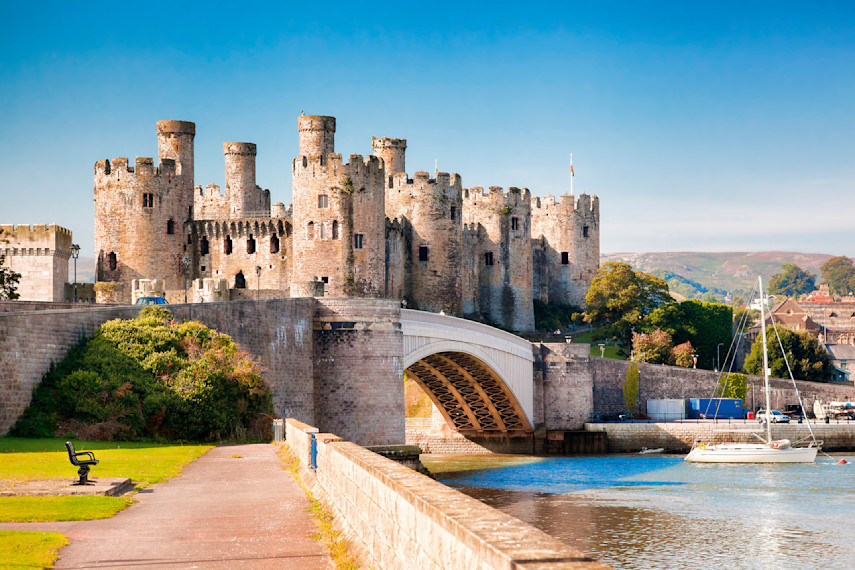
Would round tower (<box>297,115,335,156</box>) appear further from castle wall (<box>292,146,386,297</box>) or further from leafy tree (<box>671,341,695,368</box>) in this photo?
leafy tree (<box>671,341,695,368</box>)

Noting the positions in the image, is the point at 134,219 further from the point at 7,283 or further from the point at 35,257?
the point at 7,283

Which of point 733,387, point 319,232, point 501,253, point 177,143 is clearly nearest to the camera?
point 319,232

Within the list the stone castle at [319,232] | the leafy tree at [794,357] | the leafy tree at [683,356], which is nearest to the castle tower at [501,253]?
the stone castle at [319,232]

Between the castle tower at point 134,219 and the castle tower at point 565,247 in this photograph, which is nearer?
the castle tower at point 134,219

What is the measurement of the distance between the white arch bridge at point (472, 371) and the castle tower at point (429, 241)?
9695 millimetres

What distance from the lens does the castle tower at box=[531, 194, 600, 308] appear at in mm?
85625

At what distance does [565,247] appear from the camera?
85688 mm

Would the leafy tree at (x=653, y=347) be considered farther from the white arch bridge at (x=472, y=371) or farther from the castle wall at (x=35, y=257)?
the castle wall at (x=35, y=257)

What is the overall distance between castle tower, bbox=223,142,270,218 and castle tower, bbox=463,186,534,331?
585 inches

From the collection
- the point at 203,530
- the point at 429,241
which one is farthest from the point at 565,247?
the point at 203,530

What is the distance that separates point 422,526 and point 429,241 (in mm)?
62014

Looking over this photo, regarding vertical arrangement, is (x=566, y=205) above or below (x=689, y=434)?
above

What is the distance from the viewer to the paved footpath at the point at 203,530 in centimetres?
1042

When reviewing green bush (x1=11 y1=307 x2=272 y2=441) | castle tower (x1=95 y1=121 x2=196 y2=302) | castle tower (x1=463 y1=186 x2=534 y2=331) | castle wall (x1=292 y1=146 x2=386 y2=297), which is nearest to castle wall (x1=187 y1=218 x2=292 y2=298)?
castle tower (x1=95 y1=121 x2=196 y2=302)
